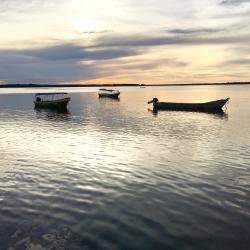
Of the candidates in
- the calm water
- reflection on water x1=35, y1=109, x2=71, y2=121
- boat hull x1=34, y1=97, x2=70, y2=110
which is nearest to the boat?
reflection on water x1=35, y1=109, x2=71, y2=121

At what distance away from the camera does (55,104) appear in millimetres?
85062

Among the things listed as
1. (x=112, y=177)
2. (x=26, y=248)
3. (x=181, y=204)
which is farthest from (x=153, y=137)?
(x=26, y=248)

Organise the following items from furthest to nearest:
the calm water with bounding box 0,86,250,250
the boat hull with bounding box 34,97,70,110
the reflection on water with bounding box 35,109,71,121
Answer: the boat hull with bounding box 34,97,70,110 → the reflection on water with bounding box 35,109,71,121 → the calm water with bounding box 0,86,250,250

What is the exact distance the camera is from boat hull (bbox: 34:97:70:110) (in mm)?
Answer: 83869

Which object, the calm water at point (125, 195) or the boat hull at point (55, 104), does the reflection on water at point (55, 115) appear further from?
the calm water at point (125, 195)

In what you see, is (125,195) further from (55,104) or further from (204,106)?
(55,104)

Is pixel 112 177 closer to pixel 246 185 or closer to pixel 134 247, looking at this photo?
pixel 246 185

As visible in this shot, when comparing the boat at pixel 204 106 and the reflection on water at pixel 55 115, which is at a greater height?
the boat at pixel 204 106

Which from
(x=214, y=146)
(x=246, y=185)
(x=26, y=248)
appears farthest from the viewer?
(x=214, y=146)

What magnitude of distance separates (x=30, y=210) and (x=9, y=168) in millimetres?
9211

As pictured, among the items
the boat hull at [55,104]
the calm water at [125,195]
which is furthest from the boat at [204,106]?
the calm water at [125,195]

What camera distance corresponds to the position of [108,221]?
15016 mm

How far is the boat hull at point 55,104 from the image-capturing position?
3302 inches

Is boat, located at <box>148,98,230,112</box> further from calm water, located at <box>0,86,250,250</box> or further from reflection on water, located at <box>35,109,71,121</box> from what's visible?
calm water, located at <box>0,86,250,250</box>
